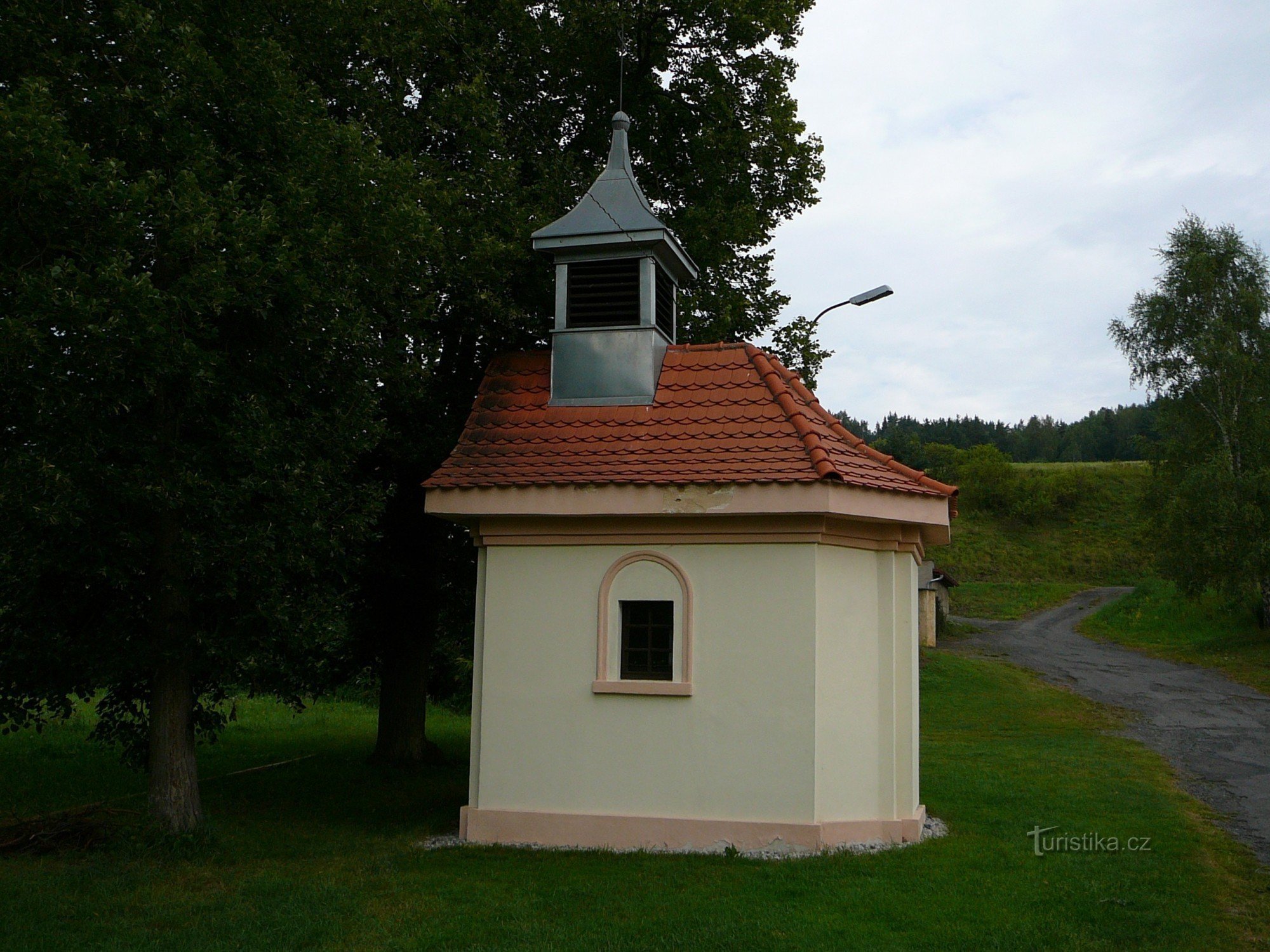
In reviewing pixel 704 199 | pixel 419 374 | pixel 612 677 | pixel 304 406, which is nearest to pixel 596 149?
pixel 704 199

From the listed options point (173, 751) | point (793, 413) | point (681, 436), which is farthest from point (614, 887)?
point (793, 413)

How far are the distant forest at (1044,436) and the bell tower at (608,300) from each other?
3122 inches

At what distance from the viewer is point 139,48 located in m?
8.36

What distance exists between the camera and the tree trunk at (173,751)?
29.2 feet

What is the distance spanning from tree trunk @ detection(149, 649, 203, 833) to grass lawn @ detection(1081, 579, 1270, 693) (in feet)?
73.9

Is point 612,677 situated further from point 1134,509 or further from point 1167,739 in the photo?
point 1134,509

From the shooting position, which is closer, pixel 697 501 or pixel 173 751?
pixel 173 751

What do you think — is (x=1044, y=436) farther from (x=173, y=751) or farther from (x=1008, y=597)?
(x=173, y=751)

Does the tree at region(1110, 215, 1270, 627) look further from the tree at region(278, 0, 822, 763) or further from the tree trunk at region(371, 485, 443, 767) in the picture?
the tree trunk at region(371, 485, 443, 767)

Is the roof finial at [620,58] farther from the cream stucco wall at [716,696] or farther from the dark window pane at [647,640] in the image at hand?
the dark window pane at [647,640]

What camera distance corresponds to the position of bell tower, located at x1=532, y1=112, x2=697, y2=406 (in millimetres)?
10867

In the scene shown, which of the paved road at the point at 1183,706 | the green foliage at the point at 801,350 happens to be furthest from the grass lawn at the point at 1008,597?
the green foliage at the point at 801,350

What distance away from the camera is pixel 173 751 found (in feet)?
29.6

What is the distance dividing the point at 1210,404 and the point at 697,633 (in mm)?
26785
